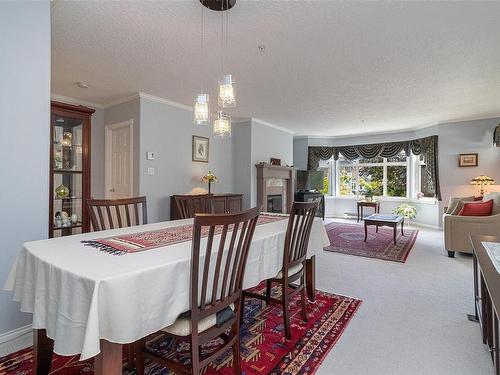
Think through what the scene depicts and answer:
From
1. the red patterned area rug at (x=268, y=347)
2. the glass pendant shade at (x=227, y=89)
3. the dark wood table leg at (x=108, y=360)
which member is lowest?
the red patterned area rug at (x=268, y=347)

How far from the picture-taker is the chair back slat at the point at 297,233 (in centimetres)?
186

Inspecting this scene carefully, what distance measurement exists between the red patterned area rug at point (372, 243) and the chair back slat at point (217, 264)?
126 inches

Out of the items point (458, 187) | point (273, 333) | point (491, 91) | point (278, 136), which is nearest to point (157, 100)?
point (278, 136)

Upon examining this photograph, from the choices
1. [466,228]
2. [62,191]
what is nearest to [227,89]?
[62,191]

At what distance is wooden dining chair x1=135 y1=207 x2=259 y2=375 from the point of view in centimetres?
116

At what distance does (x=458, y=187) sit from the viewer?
19.7 ft

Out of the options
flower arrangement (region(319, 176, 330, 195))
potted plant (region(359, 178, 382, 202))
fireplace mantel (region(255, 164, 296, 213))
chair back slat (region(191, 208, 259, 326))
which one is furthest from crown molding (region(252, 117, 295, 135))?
chair back slat (region(191, 208, 259, 326))

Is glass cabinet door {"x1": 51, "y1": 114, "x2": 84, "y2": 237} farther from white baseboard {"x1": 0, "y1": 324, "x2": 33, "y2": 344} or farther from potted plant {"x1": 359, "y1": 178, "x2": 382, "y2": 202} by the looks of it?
potted plant {"x1": 359, "y1": 178, "x2": 382, "y2": 202}

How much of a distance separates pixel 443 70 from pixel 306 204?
2.75 meters

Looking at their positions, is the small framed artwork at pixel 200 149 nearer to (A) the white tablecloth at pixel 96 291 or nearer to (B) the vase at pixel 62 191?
(B) the vase at pixel 62 191

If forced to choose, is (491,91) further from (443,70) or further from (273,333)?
(273,333)

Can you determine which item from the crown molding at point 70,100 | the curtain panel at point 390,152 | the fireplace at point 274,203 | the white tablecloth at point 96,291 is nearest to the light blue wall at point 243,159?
the fireplace at point 274,203

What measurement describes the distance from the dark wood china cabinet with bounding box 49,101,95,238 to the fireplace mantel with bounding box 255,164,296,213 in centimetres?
303

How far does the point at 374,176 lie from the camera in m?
7.91
